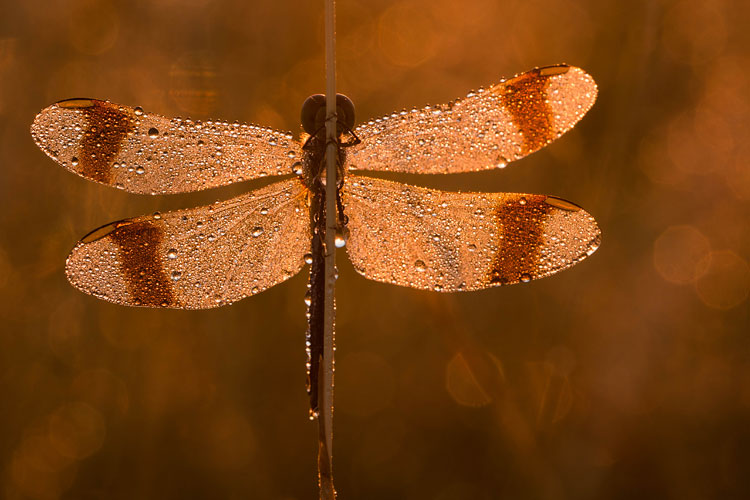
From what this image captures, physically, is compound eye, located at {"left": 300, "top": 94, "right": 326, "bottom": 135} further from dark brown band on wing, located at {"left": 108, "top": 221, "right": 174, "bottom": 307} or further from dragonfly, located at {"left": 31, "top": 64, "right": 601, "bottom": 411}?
dark brown band on wing, located at {"left": 108, "top": 221, "right": 174, "bottom": 307}

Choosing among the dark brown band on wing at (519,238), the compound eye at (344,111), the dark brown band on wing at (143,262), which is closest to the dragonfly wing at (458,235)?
the dark brown band on wing at (519,238)

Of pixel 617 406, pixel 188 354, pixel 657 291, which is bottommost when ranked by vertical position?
pixel 617 406

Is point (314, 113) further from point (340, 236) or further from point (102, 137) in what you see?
point (102, 137)

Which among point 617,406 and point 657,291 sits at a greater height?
point 657,291

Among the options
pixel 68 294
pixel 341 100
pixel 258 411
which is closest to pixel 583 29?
pixel 341 100

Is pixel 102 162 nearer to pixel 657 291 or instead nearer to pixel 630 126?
pixel 630 126

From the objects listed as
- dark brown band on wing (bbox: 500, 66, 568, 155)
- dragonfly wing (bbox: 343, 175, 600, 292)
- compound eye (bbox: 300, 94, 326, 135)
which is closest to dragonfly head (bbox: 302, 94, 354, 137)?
compound eye (bbox: 300, 94, 326, 135)

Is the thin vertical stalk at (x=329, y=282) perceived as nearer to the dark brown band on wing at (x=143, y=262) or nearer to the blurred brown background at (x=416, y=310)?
the dark brown band on wing at (x=143, y=262)
